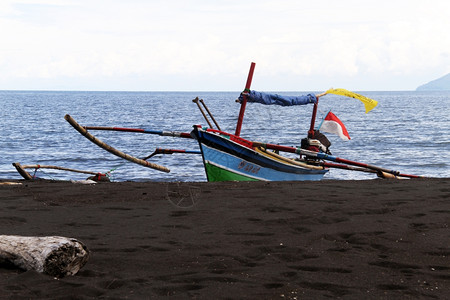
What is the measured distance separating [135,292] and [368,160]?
25775mm

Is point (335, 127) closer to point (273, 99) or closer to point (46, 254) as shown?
point (273, 99)

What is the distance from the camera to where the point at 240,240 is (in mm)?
7367

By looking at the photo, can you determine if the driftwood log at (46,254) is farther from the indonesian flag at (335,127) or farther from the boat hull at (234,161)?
the indonesian flag at (335,127)

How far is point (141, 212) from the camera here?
9.47 meters

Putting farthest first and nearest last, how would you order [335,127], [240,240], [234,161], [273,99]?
[335,127]
[273,99]
[234,161]
[240,240]

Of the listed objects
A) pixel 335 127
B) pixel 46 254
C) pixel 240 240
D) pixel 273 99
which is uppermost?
pixel 273 99

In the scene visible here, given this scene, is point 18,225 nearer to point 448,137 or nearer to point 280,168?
point 280,168

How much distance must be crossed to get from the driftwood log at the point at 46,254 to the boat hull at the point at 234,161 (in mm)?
9686

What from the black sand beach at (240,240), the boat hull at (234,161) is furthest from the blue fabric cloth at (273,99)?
the black sand beach at (240,240)

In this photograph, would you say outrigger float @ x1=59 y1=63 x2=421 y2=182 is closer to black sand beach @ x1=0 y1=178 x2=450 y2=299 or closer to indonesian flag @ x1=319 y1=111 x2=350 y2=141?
indonesian flag @ x1=319 y1=111 x2=350 y2=141

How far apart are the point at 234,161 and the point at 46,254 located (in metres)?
10.5

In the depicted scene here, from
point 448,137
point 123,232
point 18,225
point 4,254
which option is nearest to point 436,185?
point 123,232

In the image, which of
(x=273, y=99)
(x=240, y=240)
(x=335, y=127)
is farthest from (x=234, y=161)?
(x=240, y=240)

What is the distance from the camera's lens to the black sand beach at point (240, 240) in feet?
17.7
